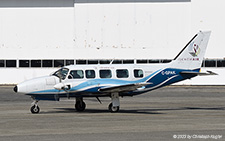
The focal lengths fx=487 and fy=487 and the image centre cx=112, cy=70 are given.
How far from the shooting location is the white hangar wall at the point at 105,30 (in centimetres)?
5462

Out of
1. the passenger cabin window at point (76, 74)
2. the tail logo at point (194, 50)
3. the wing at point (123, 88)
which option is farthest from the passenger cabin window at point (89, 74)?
the tail logo at point (194, 50)

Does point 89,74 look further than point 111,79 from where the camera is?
No

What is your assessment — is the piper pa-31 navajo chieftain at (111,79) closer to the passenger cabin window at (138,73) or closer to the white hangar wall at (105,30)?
the passenger cabin window at (138,73)

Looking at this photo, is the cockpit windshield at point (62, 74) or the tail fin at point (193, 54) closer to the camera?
the cockpit windshield at point (62, 74)

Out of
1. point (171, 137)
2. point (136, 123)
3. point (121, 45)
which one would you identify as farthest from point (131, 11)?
point (171, 137)

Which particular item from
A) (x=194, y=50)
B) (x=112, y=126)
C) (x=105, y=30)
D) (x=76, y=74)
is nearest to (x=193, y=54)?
(x=194, y=50)

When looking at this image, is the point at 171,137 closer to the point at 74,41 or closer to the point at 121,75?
the point at 121,75

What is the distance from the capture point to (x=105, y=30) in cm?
5488

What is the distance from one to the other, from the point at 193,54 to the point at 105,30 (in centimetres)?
2752

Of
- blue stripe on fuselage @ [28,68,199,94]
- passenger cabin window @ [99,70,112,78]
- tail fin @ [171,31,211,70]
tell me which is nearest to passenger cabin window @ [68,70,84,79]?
blue stripe on fuselage @ [28,68,199,94]

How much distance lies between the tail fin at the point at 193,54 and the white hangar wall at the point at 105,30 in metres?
26.0

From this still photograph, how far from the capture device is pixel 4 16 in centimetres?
5606

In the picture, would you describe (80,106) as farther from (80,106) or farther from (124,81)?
(124,81)

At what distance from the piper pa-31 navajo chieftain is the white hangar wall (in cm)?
2645
